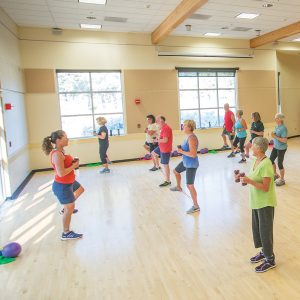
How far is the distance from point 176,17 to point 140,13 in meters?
0.92

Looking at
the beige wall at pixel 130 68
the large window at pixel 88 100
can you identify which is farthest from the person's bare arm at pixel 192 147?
the large window at pixel 88 100

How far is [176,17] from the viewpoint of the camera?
716 centimetres

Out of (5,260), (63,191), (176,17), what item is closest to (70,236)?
(63,191)

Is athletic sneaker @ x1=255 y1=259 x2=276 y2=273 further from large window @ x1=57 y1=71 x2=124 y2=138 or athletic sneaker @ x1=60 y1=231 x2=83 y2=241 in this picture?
large window @ x1=57 y1=71 x2=124 y2=138

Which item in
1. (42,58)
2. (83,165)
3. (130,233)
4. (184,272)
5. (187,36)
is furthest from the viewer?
(187,36)

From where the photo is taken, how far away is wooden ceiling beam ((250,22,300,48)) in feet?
29.9

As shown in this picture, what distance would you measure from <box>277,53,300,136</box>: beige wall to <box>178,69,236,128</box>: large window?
286cm

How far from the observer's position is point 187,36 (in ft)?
32.5

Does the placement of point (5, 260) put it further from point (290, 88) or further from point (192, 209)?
point (290, 88)

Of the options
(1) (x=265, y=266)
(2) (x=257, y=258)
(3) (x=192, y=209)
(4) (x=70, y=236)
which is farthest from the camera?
(3) (x=192, y=209)

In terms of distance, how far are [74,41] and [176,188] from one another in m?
5.49

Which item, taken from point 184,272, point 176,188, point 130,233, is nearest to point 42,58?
point 176,188

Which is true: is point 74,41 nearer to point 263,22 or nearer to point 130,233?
point 263,22

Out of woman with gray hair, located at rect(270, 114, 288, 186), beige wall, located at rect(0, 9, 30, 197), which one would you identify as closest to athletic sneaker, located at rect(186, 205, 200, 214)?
woman with gray hair, located at rect(270, 114, 288, 186)
